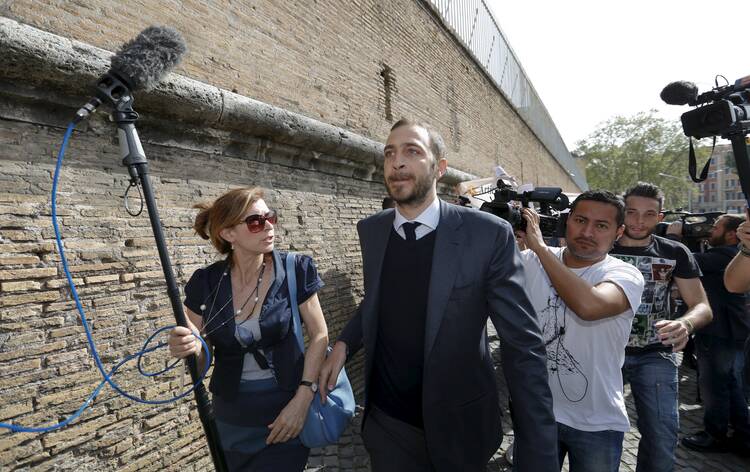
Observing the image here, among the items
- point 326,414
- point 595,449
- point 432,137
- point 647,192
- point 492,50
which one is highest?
point 492,50

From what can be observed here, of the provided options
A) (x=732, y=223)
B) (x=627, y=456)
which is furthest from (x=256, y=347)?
(x=732, y=223)

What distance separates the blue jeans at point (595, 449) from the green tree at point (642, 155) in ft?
133

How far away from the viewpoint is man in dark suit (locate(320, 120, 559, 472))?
5.40ft

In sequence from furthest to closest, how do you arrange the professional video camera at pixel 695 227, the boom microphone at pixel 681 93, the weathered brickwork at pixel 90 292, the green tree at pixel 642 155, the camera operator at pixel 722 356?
the green tree at pixel 642 155 → the professional video camera at pixel 695 227 → the camera operator at pixel 722 356 → the weathered brickwork at pixel 90 292 → the boom microphone at pixel 681 93

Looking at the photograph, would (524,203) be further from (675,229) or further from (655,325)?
(675,229)

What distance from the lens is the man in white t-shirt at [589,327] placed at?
1.99m

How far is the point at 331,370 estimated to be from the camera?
1987 mm

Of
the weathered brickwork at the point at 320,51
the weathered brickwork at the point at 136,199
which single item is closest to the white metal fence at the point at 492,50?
the weathered brickwork at the point at 320,51

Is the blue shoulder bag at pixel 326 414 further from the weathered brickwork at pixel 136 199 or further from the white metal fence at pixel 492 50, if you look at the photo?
the white metal fence at pixel 492 50

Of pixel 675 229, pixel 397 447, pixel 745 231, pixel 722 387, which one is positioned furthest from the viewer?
pixel 675 229

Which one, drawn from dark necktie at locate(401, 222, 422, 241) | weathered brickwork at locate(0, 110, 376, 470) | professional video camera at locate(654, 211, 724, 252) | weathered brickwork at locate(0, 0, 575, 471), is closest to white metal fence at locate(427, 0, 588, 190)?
weathered brickwork at locate(0, 0, 575, 471)

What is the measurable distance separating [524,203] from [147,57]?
2006mm

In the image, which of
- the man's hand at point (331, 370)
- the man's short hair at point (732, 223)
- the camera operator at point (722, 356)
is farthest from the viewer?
the man's short hair at point (732, 223)

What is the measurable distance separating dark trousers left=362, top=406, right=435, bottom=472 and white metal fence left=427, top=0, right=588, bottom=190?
849cm
